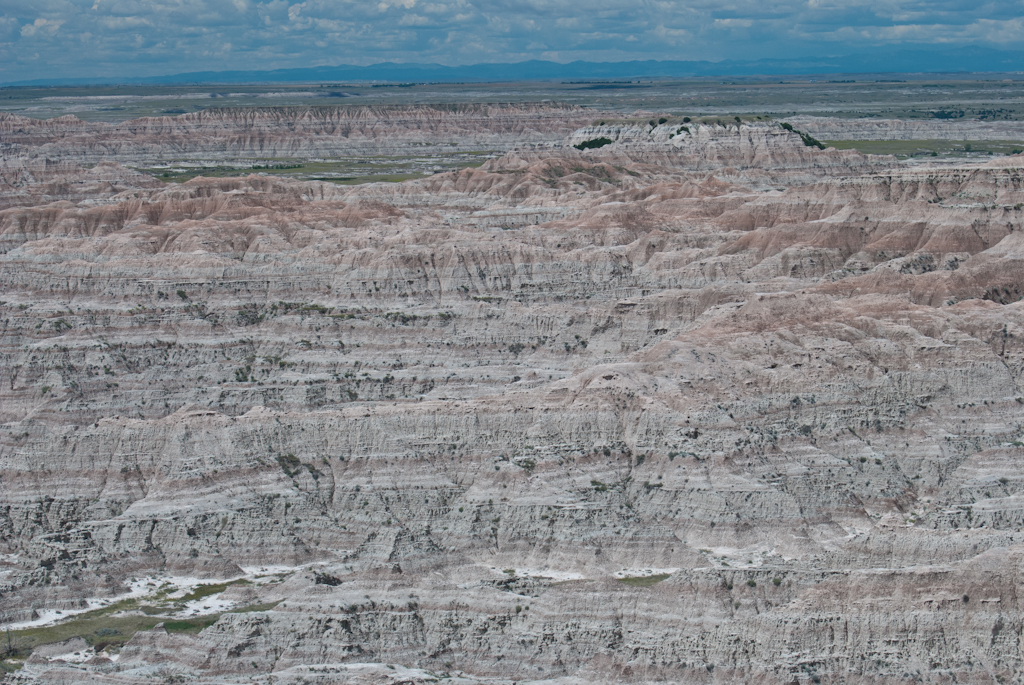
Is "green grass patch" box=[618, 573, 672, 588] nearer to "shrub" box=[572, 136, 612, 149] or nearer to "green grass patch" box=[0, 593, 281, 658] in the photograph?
"green grass patch" box=[0, 593, 281, 658]

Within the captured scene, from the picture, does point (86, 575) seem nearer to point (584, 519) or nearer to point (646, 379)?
point (584, 519)


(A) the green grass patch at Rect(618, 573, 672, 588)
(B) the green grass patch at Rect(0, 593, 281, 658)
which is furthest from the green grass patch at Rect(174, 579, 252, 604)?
(A) the green grass patch at Rect(618, 573, 672, 588)

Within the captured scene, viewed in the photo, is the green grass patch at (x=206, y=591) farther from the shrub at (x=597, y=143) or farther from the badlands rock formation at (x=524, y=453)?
the shrub at (x=597, y=143)

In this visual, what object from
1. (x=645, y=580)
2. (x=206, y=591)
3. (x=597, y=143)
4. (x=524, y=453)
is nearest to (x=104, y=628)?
(x=206, y=591)

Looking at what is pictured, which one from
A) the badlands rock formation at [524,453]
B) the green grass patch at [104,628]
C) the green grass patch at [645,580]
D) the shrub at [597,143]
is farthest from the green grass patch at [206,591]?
the shrub at [597,143]

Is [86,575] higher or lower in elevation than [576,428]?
lower

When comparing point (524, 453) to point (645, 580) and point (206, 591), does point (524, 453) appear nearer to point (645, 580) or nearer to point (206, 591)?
point (645, 580)

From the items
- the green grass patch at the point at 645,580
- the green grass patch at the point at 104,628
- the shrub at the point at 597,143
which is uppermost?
the shrub at the point at 597,143

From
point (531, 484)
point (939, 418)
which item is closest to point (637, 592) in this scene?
point (531, 484)
